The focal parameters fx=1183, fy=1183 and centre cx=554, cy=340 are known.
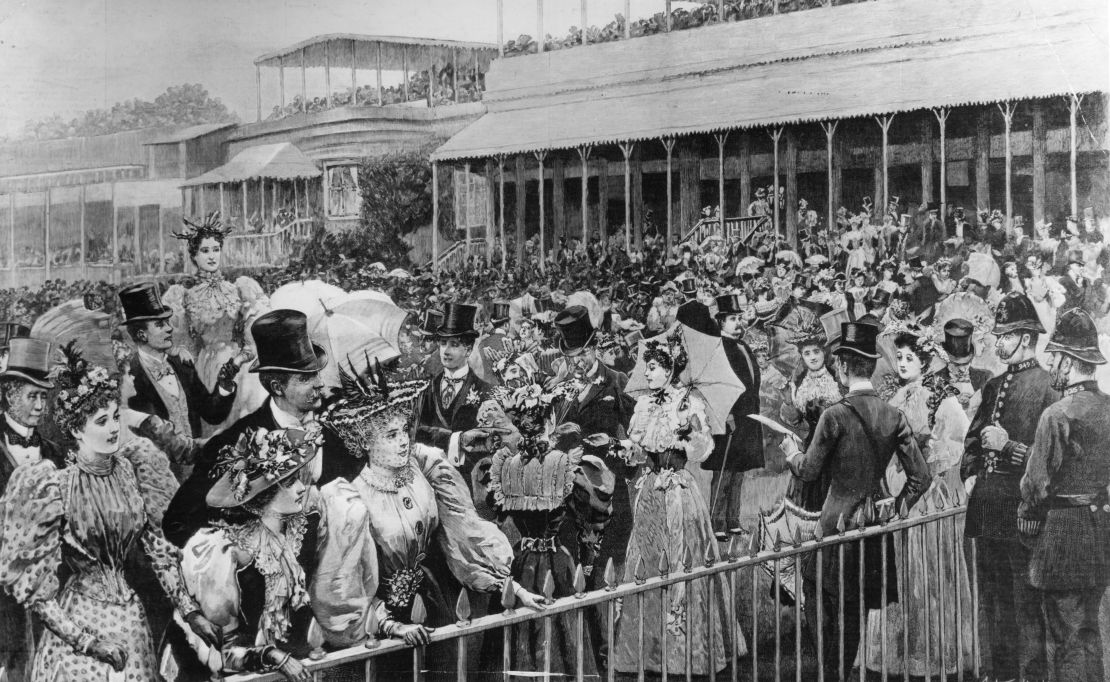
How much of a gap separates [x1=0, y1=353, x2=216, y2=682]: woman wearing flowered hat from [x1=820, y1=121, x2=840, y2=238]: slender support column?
401 cm

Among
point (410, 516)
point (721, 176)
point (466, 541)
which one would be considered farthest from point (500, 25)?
point (466, 541)

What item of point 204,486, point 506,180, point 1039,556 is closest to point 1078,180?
point 1039,556

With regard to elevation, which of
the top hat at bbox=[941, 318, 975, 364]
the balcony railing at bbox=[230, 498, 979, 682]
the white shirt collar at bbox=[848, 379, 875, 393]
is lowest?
the balcony railing at bbox=[230, 498, 979, 682]

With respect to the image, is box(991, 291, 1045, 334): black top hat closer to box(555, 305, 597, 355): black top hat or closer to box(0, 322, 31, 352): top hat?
box(555, 305, 597, 355): black top hat

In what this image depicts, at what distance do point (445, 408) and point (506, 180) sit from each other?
145cm

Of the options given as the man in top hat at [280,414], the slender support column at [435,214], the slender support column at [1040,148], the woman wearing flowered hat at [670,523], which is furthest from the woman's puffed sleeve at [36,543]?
the slender support column at [1040,148]

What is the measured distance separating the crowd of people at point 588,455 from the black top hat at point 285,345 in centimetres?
2

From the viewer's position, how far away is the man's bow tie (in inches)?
263

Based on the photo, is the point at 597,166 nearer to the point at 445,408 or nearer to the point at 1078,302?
the point at 445,408

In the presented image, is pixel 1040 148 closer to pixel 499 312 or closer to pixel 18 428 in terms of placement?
pixel 499 312

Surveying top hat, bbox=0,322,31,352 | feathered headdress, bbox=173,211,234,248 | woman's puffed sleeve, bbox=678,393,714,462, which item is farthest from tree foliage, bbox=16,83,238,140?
woman's puffed sleeve, bbox=678,393,714,462

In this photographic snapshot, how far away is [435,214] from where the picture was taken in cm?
718

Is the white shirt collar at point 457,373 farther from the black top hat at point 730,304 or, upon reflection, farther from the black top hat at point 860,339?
the black top hat at point 860,339

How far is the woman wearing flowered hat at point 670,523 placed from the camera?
6.66m
